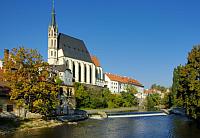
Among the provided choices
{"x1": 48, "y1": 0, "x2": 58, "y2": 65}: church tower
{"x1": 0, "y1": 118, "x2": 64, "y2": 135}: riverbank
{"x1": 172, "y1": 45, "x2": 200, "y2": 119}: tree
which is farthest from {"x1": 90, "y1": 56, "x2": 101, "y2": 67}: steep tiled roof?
{"x1": 0, "y1": 118, "x2": 64, "y2": 135}: riverbank

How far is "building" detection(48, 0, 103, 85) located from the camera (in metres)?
138

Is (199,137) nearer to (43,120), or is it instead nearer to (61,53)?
(43,120)

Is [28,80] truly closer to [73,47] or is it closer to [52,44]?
[52,44]

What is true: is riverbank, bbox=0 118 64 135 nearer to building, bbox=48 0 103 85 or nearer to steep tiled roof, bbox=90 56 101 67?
building, bbox=48 0 103 85

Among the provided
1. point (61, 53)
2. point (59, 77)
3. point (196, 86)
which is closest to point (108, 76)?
point (61, 53)

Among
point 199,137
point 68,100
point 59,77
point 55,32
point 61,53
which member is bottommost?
point 199,137

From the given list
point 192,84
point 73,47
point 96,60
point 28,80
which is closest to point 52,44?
point 73,47

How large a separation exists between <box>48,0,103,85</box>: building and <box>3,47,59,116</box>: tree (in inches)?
3189

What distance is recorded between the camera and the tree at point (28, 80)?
48.1m

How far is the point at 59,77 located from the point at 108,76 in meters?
101

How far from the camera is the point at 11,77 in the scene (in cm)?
4809

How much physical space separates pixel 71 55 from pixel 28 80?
93730 mm

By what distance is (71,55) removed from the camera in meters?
143

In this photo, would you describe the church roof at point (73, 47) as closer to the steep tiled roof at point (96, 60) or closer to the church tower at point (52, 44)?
the church tower at point (52, 44)
